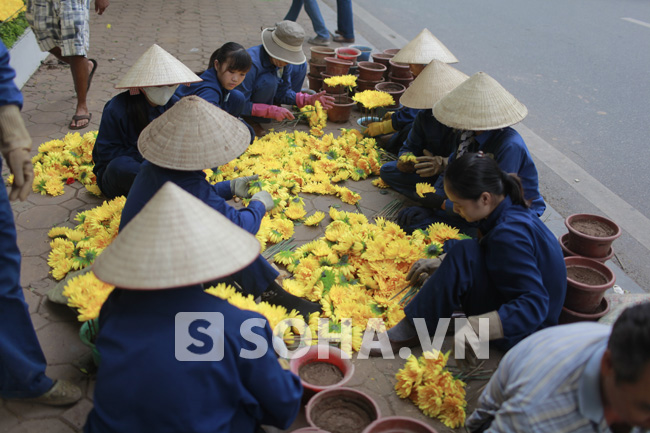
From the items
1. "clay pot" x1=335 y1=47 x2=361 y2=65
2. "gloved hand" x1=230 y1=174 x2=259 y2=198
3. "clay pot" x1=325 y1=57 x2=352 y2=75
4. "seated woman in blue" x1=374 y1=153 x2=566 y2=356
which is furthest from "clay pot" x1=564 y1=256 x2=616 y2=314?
"clay pot" x1=335 y1=47 x2=361 y2=65

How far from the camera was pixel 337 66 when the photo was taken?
228 inches

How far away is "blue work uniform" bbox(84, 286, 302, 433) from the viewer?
5.30ft

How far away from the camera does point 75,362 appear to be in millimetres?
2621

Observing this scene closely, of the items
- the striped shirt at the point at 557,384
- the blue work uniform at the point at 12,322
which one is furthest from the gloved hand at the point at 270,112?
the striped shirt at the point at 557,384

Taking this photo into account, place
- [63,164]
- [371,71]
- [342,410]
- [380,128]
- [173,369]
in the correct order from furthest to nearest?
[371,71] < [380,128] < [63,164] < [342,410] < [173,369]

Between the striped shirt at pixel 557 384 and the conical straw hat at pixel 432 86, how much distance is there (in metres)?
2.59

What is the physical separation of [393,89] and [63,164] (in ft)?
11.2

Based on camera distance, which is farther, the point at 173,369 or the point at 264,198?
the point at 264,198

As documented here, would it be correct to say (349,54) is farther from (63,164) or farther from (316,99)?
(63,164)

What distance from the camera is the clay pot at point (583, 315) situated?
9.28 ft

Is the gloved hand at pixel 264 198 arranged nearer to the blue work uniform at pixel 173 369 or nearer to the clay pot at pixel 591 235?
the blue work uniform at pixel 173 369

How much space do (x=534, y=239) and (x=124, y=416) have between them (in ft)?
6.37

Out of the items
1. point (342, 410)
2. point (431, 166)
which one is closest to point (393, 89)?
point (431, 166)

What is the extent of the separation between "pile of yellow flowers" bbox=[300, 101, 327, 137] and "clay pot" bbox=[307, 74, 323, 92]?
3.02 ft
